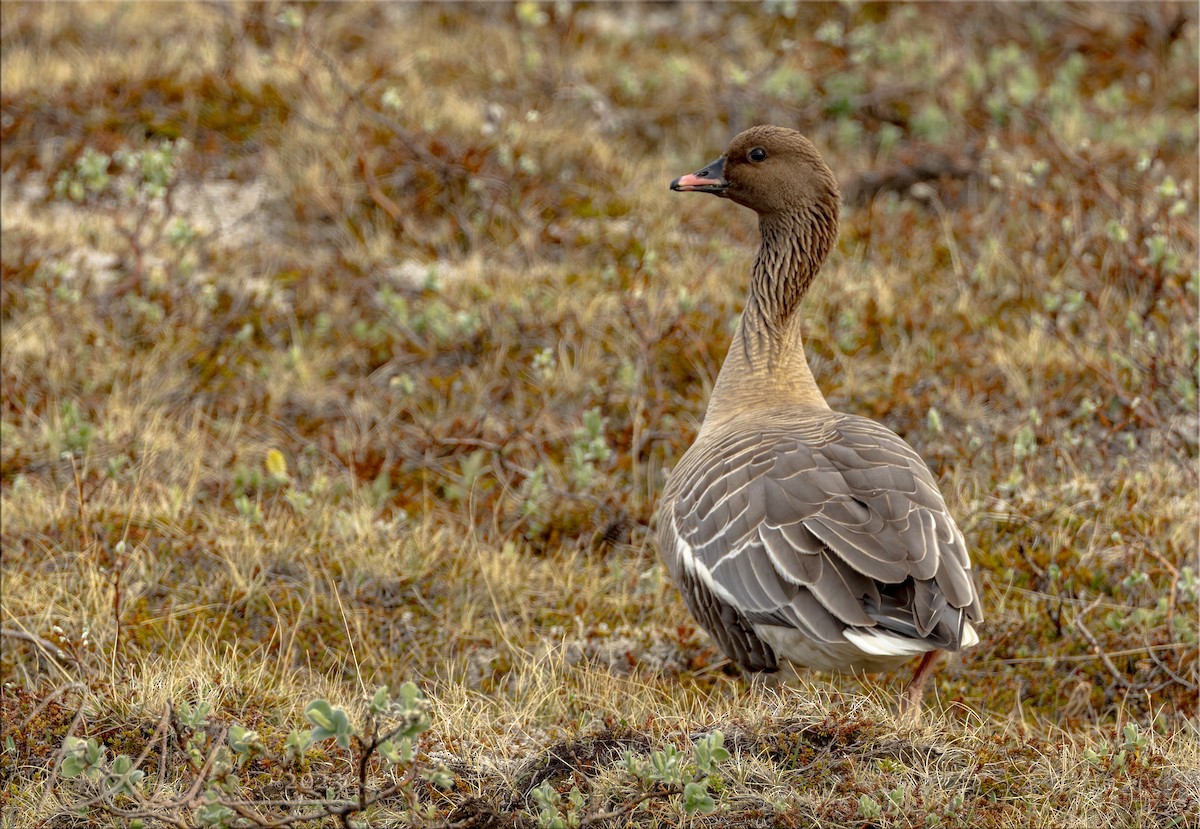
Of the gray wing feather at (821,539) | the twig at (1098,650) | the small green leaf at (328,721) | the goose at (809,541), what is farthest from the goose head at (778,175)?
the small green leaf at (328,721)

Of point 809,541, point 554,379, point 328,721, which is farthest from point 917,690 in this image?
point 554,379

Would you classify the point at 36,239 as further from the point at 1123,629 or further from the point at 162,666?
the point at 1123,629

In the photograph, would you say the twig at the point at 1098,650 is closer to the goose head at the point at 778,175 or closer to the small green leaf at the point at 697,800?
the goose head at the point at 778,175

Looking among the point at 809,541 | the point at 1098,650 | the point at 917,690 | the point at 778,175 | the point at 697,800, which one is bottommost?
the point at 1098,650

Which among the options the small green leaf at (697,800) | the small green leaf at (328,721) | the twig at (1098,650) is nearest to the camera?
the small green leaf at (328,721)

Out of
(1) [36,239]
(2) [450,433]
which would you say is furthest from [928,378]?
(1) [36,239]

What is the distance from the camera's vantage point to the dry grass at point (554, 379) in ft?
14.6

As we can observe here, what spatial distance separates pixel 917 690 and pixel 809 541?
0.71 m

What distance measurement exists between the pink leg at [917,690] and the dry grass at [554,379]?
0.32 ft

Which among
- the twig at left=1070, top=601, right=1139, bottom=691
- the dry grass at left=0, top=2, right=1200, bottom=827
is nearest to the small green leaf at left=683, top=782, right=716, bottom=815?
the dry grass at left=0, top=2, right=1200, bottom=827

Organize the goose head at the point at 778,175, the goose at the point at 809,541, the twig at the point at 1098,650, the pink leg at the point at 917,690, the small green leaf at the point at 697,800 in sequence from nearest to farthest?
the small green leaf at the point at 697,800 → the goose at the point at 809,541 → the pink leg at the point at 917,690 → the twig at the point at 1098,650 → the goose head at the point at 778,175

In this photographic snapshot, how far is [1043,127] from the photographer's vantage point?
354 inches

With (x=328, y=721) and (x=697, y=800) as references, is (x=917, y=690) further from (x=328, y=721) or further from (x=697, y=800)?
(x=328, y=721)

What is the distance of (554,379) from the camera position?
7.14 meters
